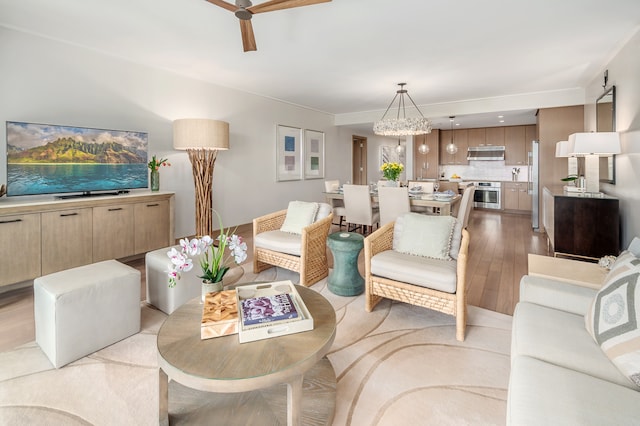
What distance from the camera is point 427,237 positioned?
2.57 metres

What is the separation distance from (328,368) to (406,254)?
1181mm

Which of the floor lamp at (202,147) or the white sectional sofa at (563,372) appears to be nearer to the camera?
the white sectional sofa at (563,372)

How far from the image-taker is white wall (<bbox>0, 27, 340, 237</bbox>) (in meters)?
3.21

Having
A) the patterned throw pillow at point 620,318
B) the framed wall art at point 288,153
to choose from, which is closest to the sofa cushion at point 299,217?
the patterned throw pillow at point 620,318

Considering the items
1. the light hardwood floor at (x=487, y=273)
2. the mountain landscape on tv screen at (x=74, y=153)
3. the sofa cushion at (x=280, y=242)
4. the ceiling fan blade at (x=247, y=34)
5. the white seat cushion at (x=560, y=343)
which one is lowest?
the light hardwood floor at (x=487, y=273)

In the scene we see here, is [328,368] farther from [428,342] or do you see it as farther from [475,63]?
[475,63]

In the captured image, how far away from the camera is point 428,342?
2115 millimetres

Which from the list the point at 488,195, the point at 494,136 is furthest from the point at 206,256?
the point at 494,136

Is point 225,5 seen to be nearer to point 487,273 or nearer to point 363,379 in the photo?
point 363,379

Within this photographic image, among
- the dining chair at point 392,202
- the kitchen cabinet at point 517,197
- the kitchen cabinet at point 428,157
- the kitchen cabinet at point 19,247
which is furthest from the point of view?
the kitchen cabinet at point 428,157

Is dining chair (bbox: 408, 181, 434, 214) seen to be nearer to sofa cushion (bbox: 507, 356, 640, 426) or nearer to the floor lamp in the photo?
the floor lamp

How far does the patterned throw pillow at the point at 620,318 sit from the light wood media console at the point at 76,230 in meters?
4.07

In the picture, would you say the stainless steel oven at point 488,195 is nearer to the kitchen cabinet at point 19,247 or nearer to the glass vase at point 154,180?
the glass vase at point 154,180

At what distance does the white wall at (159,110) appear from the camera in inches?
126
